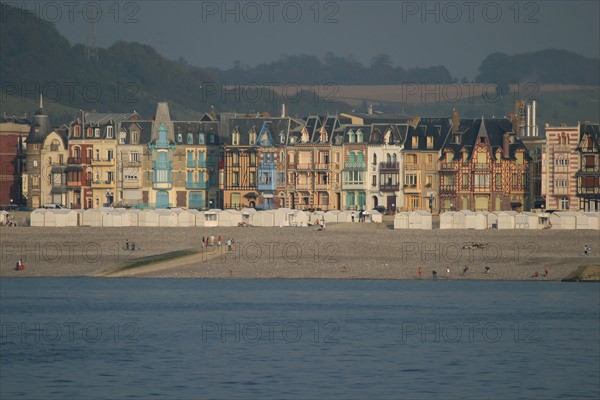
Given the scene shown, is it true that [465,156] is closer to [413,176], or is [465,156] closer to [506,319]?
[413,176]

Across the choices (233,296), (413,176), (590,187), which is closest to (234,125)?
(413,176)

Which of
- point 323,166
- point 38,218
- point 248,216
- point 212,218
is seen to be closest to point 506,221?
point 248,216

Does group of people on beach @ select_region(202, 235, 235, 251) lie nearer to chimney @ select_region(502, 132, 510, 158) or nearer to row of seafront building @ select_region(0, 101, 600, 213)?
row of seafront building @ select_region(0, 101, 600, 213)

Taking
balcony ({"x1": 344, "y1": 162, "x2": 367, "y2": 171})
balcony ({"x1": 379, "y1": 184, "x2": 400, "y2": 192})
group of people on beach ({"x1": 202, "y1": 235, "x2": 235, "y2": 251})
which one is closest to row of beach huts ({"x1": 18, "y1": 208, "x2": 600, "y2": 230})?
group of people on beach ({"x1": 202, "y1": 235, "x2": 235, "y2": 251})

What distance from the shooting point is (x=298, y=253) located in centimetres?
10175

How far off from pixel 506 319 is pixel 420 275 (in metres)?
15.8

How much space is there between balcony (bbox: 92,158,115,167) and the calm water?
148ft

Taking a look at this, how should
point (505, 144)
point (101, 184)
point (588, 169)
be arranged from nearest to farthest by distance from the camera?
point (588, 169) < point (505, 144) < point (101, 184)

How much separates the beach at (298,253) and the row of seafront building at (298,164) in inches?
962

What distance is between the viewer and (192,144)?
142875 mm

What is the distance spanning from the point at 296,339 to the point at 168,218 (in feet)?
141

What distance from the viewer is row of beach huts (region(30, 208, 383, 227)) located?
4530 inches

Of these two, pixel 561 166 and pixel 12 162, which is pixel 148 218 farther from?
pixel 12 162

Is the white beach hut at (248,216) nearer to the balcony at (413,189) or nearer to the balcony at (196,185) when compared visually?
the balcony at (413,189)
